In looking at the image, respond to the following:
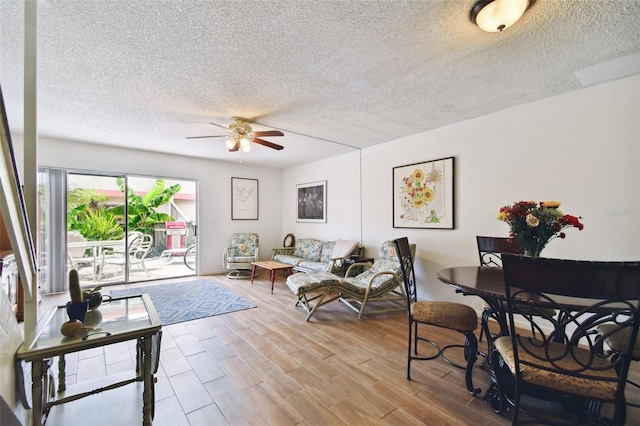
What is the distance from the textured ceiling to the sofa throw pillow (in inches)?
84.4

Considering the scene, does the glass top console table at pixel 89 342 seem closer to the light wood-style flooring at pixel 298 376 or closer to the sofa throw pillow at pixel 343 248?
the light wood-style flooring at pixel 298 376

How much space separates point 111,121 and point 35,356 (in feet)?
11.0

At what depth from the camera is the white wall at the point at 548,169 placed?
2447mm

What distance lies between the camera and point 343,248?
4.88 meters

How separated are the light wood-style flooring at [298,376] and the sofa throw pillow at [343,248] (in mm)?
1572

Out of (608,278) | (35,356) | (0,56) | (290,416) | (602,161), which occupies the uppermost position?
(0,56)

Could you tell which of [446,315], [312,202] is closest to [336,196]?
[312,202]

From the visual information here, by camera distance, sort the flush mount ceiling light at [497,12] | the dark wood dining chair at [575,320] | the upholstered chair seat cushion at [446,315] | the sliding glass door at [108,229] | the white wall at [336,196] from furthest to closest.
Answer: the white wall at [336,196], the sliding glass door at [108,229], the upholstered chair seat cushion at [446,315], the flush mount ceiling light at [497,12], the dark wood dining chair at [575,320]

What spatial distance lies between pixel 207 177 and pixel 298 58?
4384 millimetres

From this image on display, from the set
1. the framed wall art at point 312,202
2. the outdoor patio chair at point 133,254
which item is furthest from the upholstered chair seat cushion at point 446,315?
the outdoor patio chair at point 133,254

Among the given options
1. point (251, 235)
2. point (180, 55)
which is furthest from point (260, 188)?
point (180, 55)

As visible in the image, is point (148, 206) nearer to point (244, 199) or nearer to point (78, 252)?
point (78, 252)

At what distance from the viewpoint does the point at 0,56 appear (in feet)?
6.79

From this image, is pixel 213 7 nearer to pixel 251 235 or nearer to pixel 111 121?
pixel 111 121
